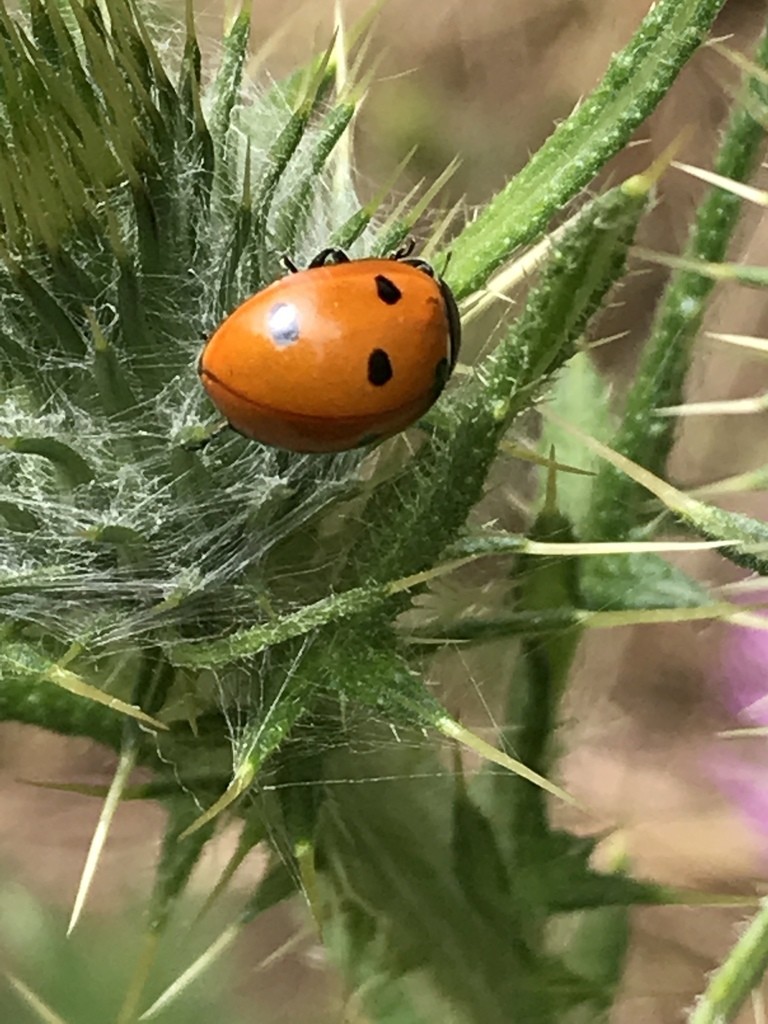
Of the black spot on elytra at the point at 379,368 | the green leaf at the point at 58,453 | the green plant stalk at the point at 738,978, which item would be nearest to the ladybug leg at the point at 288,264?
the black spot on elytra at the point at 379,368

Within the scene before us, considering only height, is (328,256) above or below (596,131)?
below

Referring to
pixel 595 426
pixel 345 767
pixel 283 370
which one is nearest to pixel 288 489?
pixel 283 370

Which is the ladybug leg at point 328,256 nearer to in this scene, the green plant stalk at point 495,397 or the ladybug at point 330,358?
the ladybug at point 330,358

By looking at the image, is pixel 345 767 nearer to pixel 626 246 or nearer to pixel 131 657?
pixel 131 657

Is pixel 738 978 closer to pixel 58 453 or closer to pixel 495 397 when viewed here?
pixel 495 397

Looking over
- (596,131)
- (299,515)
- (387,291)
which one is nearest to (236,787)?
(299,515)

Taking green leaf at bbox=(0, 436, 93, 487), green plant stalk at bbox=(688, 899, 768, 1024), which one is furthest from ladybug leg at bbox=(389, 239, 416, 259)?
green plant stalk at bbox=(688, 899, 768, 1024)
